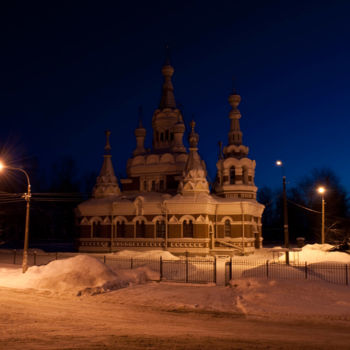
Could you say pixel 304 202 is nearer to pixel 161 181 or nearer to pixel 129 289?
pixel 161 181

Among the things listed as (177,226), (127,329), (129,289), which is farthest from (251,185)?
(127,329)

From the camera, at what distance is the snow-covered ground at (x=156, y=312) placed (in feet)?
35.0

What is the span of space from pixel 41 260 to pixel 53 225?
1414 inches

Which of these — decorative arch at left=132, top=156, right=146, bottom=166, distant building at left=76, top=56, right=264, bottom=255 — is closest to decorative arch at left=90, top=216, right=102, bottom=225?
distant building at left=76, top=56, right=264, bottom=255

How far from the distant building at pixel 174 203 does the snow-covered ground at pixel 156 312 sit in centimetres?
1642

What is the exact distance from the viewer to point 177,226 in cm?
3878

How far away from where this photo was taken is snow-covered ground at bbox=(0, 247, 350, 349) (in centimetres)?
1066

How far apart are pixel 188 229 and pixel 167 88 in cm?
1792

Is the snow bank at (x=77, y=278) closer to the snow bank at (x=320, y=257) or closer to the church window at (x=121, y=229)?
the snow bank at (x=320, y=257)

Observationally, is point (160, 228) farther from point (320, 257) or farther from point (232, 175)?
point (320, 257)

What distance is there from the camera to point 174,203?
127ft

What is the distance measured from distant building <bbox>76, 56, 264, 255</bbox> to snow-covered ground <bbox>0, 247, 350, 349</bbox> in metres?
16.4

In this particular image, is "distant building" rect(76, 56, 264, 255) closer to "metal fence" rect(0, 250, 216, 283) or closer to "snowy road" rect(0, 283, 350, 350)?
"metal fence" rect(0, 250, 216, 283)

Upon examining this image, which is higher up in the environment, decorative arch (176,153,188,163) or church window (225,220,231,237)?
decorative arch (176,153,188,163)
